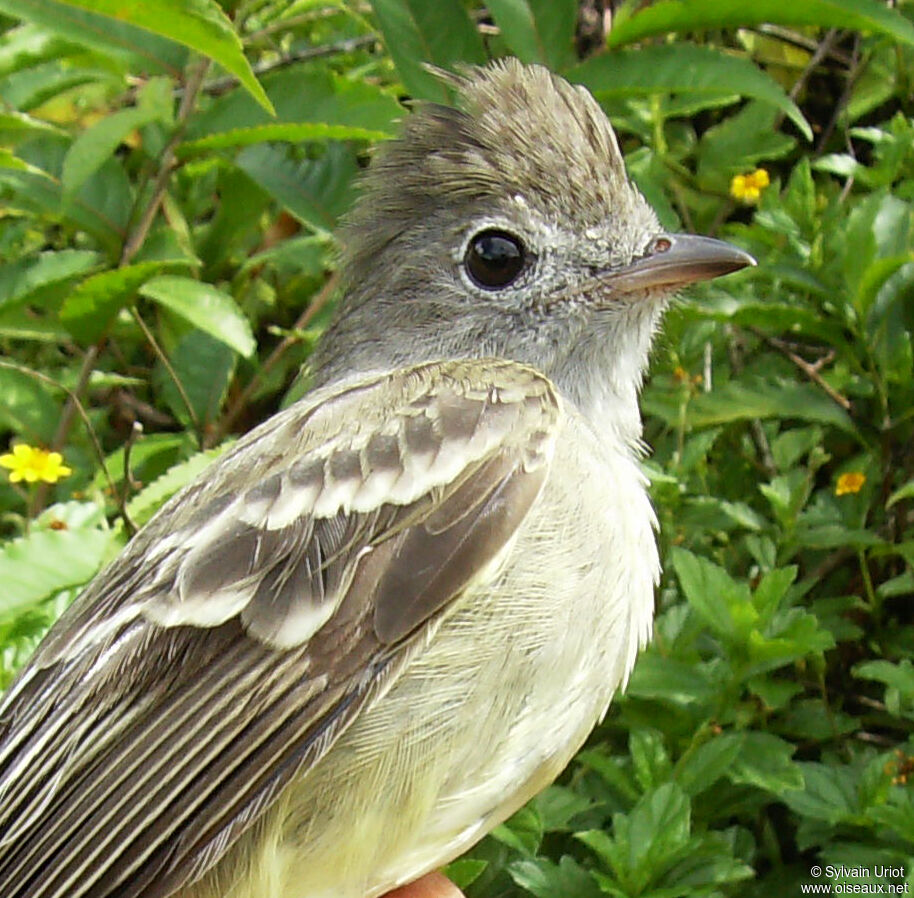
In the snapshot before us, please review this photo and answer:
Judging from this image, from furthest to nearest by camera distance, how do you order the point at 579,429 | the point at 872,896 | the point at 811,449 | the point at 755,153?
the point at 755,153 < the point at 811,449 < the point at 579,429 < the point at 872,896

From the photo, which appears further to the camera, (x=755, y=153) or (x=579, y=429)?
(x=755, y=153)

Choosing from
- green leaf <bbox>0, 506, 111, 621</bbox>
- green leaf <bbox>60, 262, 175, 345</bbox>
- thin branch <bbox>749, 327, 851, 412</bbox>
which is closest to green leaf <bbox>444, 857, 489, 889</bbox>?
green leaf <bbox>0, 506, 111, 621</bbox>

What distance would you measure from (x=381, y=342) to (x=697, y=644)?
0.95m

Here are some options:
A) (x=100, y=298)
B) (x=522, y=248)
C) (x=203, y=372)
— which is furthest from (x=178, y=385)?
(x=522, y=248)

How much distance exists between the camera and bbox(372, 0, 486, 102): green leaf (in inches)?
128

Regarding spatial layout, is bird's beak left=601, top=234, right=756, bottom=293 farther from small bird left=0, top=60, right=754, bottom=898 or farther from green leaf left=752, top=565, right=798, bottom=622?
green leaf left=752, top=565, right=798, bottom=622

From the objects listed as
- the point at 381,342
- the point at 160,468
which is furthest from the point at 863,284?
the point at 160,468

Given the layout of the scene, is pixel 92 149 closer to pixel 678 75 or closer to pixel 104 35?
pixel 104 35

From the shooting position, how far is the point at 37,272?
11.3 ft

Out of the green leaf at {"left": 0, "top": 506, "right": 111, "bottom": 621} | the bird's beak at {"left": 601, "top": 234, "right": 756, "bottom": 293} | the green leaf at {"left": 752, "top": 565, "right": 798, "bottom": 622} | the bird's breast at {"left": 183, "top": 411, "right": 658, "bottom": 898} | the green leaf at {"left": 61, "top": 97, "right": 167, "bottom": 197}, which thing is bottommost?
the green leaf at {"left": 752, "top": 565, "right": 798, "bottom": 622}

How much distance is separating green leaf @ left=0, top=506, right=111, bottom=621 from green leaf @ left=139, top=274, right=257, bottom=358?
56cm

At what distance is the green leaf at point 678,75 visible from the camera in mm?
3066

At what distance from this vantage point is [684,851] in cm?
254

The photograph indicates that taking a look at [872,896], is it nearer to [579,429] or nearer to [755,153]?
[579,429]
